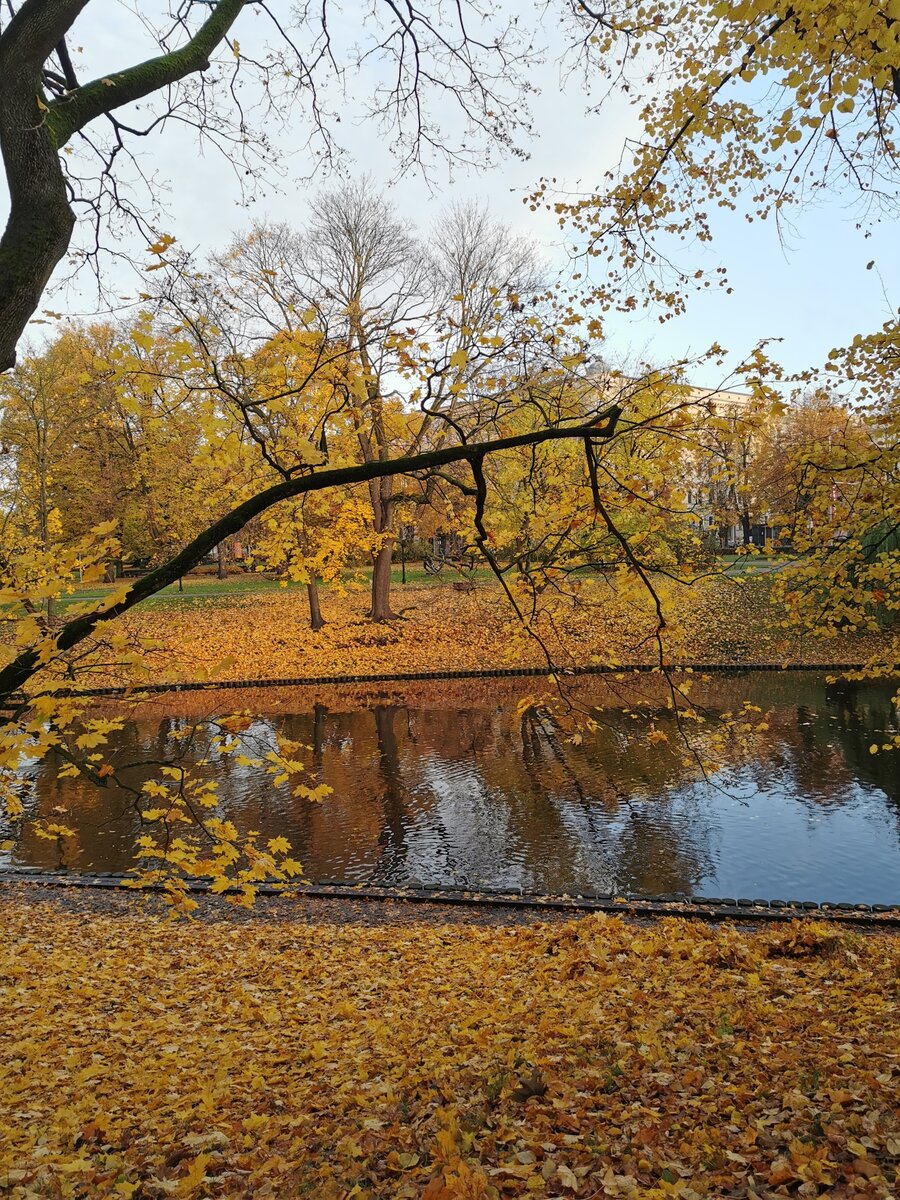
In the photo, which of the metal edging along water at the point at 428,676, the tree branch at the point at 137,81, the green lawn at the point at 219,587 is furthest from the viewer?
the green lawn at the point at 219,587

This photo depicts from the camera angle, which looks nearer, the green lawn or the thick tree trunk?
the thick tree trunk

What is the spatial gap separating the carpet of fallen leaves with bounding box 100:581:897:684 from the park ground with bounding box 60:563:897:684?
35mm

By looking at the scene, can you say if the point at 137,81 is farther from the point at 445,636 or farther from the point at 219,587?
the point at 219,587

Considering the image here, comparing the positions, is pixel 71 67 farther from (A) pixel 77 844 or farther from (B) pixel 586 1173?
(A) pixel 77 844

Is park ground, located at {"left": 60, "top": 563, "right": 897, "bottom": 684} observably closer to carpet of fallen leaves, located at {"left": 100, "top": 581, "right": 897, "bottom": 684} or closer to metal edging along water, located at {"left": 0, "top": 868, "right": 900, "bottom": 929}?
carpet of fallen leaves, located at {"left": 100, "top": 581, "right": 897, "bottom": 684}

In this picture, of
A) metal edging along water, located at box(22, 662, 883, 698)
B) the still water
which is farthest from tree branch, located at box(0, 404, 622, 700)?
metal edging along water, located at box(22, 662, 883, 698)

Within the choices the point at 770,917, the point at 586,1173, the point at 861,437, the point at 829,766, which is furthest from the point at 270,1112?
the point at 829,766

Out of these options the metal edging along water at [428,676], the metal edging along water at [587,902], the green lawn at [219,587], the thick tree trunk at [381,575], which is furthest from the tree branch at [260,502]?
the green lawn at [219,587]

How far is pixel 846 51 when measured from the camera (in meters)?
4.09

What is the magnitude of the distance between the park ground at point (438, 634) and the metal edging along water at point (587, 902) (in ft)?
29.9

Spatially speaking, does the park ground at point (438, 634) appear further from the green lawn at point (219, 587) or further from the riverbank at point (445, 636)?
the green lawn at point (219, 587)

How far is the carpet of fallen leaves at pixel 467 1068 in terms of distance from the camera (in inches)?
109

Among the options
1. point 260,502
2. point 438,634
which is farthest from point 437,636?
point 260,502

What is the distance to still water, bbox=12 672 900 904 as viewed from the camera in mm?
8266
